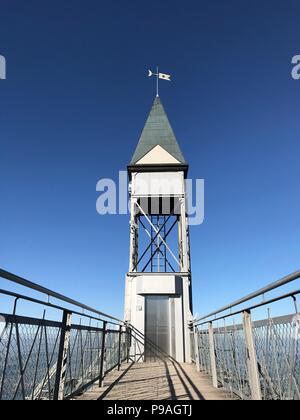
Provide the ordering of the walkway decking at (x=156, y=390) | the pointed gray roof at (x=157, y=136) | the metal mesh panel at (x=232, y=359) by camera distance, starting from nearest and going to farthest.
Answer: the metal mesh panel at (x=232, y=359) < the walkway decking at (x=156, y=390) < the pointed gray roof at (x=157, y=136)

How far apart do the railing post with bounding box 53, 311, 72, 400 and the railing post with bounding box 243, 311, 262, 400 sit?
216 centimetres

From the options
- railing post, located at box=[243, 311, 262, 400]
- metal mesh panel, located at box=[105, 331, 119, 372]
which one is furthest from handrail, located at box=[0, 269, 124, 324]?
metal mesh panel, located at box=[105, 331, 119, 372]

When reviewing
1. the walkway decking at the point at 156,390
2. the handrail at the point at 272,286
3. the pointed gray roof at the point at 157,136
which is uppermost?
the pointed gray roof at the point at 157,136

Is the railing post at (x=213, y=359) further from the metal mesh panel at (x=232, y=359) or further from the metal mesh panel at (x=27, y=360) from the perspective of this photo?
the metal mesh panel at (x=27, y=360)

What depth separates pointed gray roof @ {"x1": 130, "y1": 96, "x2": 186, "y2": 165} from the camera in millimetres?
15652

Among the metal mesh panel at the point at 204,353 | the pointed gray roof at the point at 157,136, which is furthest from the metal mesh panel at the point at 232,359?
the pointed gray roof at the point at 157,136

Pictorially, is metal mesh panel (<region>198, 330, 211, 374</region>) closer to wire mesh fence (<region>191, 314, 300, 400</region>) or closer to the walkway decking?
the walkway decking

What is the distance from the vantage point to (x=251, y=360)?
10.7 ft

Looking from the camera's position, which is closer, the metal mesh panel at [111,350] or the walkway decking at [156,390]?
the walkway decking at [156,390]

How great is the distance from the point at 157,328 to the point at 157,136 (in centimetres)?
1018

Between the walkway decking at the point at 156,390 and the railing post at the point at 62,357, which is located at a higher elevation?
the railing post at the point at 62,357

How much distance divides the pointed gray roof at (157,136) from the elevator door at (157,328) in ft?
23.1

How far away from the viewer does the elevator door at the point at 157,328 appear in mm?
11922
